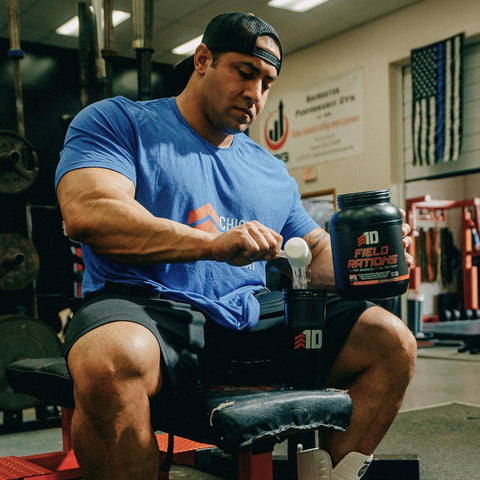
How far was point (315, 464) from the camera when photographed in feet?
4.04

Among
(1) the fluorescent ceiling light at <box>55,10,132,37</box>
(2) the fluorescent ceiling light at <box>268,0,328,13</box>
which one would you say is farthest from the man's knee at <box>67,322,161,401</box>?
(1) the fluorescent ceiling light at <box>55,10,132,37</box>

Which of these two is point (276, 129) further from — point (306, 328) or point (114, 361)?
point (114, 361)

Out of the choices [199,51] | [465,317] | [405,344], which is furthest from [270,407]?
[465,317]

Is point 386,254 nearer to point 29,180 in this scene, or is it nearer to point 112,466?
point 112,466

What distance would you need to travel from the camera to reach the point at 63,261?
4789 mm

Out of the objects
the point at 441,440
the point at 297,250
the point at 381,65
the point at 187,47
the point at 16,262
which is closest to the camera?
the point at 297,250

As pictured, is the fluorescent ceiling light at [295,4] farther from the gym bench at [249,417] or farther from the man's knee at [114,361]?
the man's knee at [114,361]

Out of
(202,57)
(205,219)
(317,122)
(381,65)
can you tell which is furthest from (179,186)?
(317,122)

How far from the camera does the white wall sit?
5.53m

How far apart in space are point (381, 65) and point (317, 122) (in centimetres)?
93

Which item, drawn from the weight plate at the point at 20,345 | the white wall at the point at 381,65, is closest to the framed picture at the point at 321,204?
the white wall at the point at 381,65

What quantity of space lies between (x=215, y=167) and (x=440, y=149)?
15.1ft

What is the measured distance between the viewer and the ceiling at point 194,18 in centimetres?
562

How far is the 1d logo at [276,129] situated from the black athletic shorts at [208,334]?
587cm
